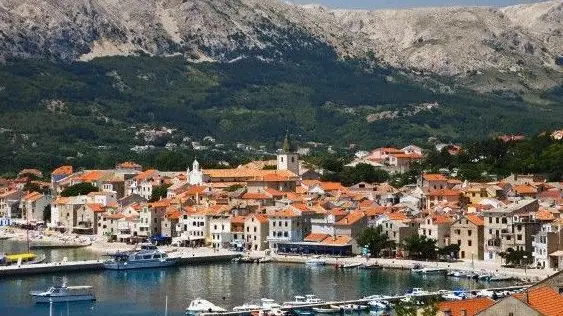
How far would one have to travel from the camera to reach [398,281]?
55969mm

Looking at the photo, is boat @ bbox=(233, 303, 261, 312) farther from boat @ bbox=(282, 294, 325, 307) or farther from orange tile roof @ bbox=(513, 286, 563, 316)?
orange tile roof @ bbox=(513, 286, 563, 316)

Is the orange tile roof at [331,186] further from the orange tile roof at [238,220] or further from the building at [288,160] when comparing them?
the orange tile roof at [238,220]

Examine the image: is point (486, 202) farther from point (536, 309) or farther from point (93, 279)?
point (536, 309)

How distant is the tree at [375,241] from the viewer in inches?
2571

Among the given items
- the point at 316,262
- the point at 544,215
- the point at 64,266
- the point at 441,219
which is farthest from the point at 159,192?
the point at 544,215

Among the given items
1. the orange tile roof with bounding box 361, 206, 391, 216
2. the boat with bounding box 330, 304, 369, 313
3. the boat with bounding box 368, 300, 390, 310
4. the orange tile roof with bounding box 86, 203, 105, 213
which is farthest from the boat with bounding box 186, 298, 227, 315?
the orange tile roof with bounding box 86, 203, 105, 213

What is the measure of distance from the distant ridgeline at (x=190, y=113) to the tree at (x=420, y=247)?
69552 millimetres

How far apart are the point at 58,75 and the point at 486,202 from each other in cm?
11523

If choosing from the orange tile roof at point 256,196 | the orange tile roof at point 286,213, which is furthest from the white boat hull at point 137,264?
the orange tile roof at point 256,196

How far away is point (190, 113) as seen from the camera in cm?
17262

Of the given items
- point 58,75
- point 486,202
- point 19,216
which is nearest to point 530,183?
point 486,202

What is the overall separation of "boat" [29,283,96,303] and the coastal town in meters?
15.1

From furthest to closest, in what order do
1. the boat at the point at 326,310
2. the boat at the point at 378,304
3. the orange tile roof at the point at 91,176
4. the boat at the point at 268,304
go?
the orange tile roof at the point at 91,176 → the boat at the point at 378,304 → the boat at the point at 326,310 → the boat at the point at 268,304

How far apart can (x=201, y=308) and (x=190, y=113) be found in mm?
126997
